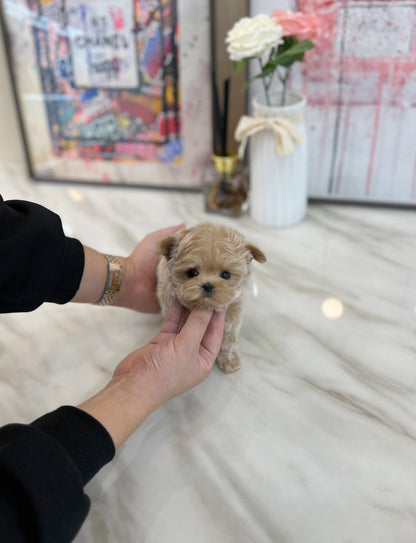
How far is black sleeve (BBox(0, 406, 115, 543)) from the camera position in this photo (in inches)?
20.7

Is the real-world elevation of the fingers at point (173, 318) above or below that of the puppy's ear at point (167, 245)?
below

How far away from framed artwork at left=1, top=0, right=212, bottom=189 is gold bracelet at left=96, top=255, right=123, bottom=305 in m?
0.48

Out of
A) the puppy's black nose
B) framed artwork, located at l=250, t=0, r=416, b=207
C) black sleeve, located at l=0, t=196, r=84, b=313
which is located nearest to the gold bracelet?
black sleeve, located at l=0, t=196, r=84, b=313

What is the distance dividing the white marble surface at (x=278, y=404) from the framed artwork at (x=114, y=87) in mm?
265

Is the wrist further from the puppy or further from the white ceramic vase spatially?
the white ceramic vase

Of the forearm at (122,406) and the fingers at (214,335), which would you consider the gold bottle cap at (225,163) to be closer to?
the fingers at (214,335)

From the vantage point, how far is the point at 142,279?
942mm

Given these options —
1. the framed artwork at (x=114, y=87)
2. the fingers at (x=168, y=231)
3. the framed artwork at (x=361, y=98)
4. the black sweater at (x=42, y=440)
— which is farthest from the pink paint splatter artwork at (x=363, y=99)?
the black sweater at (x=42, y=440)

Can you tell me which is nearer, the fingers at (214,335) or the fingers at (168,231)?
the fingers at (214,335)

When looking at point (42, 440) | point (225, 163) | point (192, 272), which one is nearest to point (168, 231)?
point (192, 272)

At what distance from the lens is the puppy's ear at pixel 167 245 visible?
754 millimetres

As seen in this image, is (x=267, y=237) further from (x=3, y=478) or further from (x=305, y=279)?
(x=3, y=478)

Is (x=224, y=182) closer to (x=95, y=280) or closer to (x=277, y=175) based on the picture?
(x=277, y=175)

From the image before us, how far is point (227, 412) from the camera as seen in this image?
772mm
